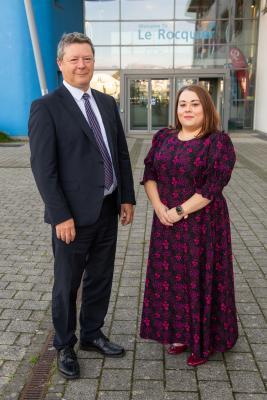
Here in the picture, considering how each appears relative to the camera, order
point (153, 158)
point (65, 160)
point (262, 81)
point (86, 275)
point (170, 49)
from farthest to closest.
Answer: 1. point (170, 49)
2. point (262, 81)
3. point (86, 275)
4. point (153, 158)
5. point (65, 160)

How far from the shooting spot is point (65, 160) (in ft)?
8.30

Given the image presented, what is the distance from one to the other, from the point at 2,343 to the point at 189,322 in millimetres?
1359

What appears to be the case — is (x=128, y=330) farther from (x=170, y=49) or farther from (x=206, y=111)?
(x=170, y=49)

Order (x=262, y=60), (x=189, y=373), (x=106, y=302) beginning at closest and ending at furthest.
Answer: (x=189, y=373)
(x=106, y=302)
(x=262, y=60)

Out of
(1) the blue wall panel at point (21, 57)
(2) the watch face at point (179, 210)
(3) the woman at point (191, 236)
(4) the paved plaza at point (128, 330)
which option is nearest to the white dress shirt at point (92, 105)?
(3) the woman at point (191, 236)

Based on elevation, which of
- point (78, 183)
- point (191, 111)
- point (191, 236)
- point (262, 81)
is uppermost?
point (262, 81)

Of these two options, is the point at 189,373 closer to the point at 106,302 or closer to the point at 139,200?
the point at 106,302

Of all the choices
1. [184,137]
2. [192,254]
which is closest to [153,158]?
[184,137]

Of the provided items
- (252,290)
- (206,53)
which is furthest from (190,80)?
(252,290)

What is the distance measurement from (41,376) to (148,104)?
1750 cm

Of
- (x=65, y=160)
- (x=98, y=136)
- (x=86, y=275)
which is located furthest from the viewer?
(x=86, y=275)

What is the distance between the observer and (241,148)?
14.6 meters

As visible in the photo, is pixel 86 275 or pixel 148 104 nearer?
pixel 86 275

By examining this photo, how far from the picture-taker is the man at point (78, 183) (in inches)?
97.6
